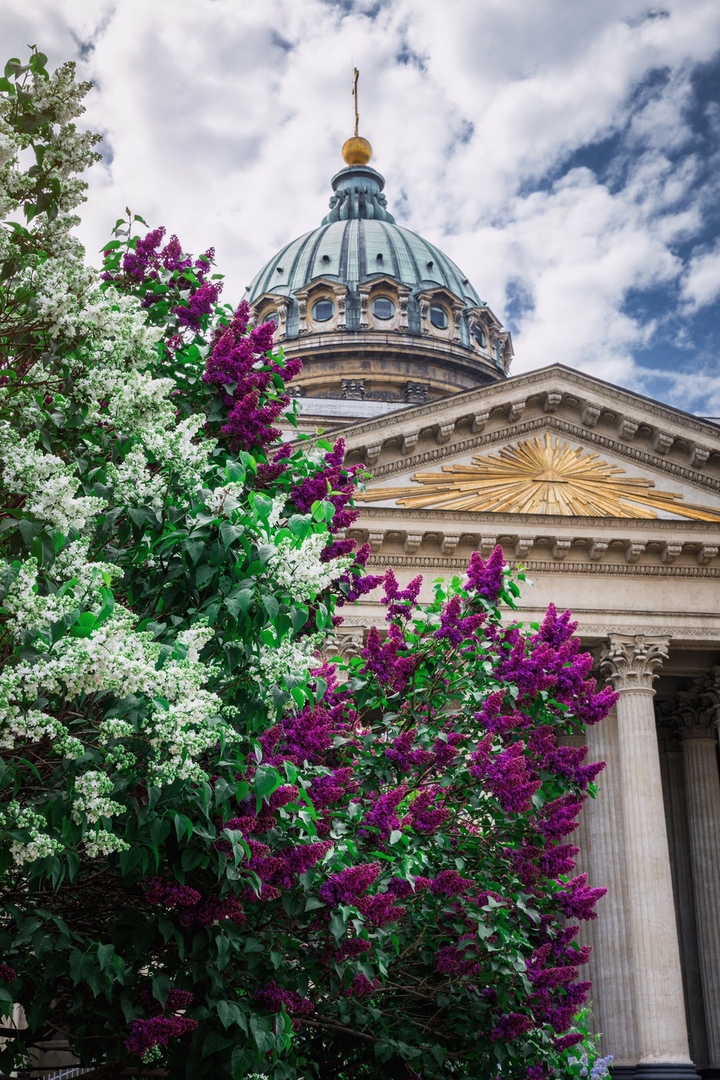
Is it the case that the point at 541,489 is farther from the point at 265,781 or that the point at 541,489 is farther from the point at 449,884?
the point at 265,781

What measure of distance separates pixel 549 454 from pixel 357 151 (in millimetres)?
49479

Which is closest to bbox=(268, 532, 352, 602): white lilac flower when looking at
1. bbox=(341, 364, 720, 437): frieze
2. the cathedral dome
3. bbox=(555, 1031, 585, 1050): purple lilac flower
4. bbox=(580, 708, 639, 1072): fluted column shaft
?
bbox=(555, 1031, 585, 1050): purple lilac flower

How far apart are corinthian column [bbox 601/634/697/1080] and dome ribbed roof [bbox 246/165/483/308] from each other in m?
35.2

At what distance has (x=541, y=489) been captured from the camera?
2578cm

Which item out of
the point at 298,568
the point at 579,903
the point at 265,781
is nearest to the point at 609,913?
the point at 579,903

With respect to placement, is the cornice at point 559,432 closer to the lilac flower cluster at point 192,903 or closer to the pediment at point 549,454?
the pediment at point 549,454

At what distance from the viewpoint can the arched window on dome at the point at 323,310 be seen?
55688 mm

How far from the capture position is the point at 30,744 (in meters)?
7.06

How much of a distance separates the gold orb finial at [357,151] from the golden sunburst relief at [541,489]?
49.2 metres

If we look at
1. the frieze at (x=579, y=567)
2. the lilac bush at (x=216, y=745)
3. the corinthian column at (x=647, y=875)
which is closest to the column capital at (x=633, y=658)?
the corinthian column at (x=647, y=875)

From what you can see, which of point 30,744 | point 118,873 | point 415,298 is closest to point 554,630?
point 118,873

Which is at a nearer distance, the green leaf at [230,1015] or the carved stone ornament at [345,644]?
the green leaf at [230,1015]

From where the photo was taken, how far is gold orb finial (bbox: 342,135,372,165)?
2808 inches

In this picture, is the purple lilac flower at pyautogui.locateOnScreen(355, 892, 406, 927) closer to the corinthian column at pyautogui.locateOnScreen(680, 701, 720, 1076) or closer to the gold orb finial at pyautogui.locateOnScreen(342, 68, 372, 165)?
the corinthian column at pyautogui.locateOnScreen(680, 701, 720, 1076)
